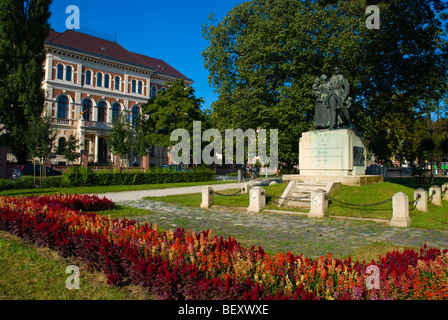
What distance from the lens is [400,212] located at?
939cm

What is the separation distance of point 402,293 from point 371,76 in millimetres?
18933

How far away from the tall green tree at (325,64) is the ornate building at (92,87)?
87.4 feet

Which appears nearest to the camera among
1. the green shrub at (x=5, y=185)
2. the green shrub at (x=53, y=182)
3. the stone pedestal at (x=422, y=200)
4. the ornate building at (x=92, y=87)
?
the stone pedestal at (x=422, y=200)

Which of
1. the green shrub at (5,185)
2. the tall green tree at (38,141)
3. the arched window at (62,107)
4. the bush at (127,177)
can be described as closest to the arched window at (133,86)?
the arched window at (62,107)

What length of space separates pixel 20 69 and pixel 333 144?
98.7 ft

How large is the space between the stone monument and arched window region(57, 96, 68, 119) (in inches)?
1617

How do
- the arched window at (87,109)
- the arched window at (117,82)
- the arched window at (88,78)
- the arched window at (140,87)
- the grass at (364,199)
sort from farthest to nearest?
the arched window at (140,87) < the arched window at (117,82) < the arched window at (88,78) < the arched window at (87,109) < the grass at (364,199)

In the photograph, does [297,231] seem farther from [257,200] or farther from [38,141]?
[38,141]

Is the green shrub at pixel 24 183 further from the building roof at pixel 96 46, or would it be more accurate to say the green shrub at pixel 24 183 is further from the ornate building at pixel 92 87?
the building roof at pixel 96 46

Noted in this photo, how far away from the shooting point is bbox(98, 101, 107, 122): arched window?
50.8 m

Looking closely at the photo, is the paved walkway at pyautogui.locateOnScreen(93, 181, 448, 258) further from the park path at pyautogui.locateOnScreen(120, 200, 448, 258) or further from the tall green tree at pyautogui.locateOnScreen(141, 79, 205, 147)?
the tall green tree at pyautogui.locateOnScreen(141, 79, 205, 147)

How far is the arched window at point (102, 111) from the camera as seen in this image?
167 ft

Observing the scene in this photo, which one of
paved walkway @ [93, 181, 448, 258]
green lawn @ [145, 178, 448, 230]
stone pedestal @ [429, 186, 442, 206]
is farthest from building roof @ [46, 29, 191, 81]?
stone pedestal @ [429, 186, 442, 206]

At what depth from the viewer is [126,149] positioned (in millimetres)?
32625
